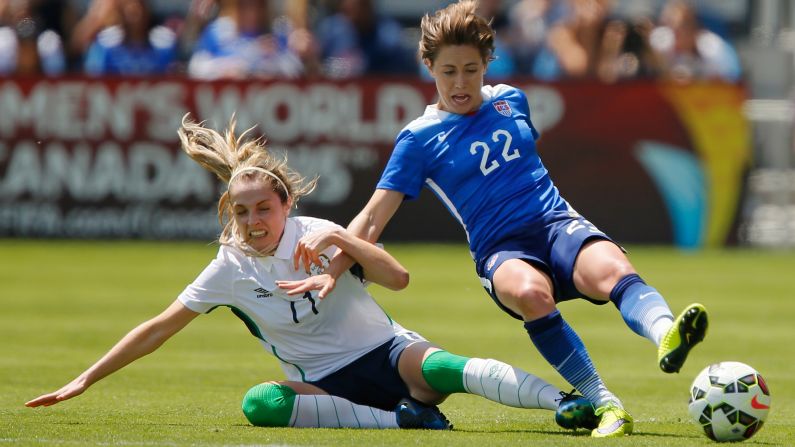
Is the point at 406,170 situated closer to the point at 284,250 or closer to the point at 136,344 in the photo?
the point at 284,250

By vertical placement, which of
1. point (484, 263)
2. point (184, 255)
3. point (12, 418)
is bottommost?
point (184, 255)

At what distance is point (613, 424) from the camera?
609 centimetres

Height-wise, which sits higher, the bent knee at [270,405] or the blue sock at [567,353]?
the blue sock at [567,353]

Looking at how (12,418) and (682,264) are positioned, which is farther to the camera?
(682,264)

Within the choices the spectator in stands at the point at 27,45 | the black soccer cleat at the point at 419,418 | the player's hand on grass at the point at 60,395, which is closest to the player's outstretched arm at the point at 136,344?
the player's hand on grass at the point at 60,395

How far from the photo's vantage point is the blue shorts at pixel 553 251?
21.6 feet

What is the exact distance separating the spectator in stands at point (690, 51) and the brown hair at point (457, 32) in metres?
11.8

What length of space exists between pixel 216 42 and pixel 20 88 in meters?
2.64

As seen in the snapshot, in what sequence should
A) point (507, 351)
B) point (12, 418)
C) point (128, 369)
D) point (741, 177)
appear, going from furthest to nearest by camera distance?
point (741, 177) < point (507, 351) < point (128, 369) < point (12, 418)

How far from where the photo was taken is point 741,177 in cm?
1755

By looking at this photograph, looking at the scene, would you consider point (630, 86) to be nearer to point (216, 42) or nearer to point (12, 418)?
point (216, 42)

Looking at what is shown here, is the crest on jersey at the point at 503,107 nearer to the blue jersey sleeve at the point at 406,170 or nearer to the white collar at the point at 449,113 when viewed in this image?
the white collar at the point at 449,113

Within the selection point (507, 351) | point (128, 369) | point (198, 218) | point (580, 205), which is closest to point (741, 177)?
point (580, 205)

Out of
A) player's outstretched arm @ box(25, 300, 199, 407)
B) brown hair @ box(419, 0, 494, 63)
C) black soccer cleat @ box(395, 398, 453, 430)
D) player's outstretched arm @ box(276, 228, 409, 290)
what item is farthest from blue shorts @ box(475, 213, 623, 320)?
player's outstretched arm @ box(25, 300, 199, 407)
